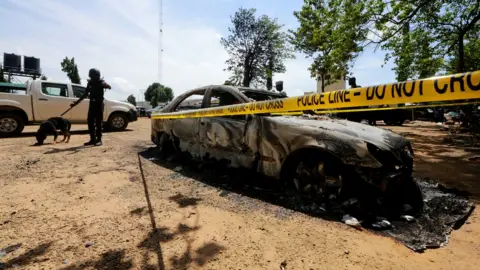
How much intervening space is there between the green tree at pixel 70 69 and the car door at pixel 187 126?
4844 centimetres

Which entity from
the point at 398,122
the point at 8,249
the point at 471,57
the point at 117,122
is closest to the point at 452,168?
the point at 8,249

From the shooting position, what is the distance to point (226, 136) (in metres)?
4.13

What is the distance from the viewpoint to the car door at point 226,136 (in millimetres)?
3849

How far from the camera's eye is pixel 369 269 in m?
2.07

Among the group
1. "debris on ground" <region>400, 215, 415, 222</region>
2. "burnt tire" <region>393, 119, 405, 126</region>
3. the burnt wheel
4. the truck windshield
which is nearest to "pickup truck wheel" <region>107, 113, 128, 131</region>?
the truck windshield

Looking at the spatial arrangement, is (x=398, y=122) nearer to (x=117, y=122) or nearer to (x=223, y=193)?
(x=117, y=122)

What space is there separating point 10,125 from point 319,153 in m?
9.54

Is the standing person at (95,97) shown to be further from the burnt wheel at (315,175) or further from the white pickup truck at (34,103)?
the burnt wheel at (315,175)

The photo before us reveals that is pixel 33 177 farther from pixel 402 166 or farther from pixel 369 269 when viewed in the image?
pixel 402 166

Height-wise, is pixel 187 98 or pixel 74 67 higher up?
pixel 74 67

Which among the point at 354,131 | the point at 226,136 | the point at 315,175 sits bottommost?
the point at 315,175

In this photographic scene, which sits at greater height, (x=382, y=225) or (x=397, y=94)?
(x=397, y=94)

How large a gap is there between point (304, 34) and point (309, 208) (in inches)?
810

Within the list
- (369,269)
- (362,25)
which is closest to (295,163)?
(369,269)
